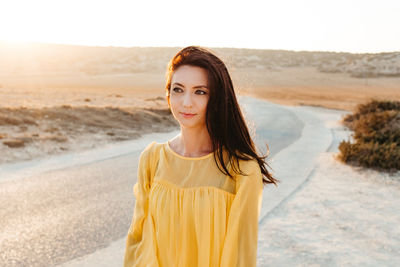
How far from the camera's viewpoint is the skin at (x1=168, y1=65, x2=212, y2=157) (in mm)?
2031

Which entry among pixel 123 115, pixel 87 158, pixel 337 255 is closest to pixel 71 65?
pixel 123 115

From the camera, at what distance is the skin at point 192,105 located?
2031mm

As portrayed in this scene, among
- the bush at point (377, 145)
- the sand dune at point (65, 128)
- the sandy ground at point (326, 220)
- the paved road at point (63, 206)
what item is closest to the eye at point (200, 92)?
the paved road at point (63, 206)

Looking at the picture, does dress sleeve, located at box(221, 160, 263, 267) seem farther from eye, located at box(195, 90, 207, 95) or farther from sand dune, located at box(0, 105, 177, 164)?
sand dune, located at box(0, 105, 177, 164)

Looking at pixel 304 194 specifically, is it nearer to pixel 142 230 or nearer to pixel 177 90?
pixel 142 230

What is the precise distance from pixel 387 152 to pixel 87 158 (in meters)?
7.41

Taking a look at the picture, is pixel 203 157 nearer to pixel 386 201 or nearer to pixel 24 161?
pixel 386 201

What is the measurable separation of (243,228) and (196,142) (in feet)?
1.96

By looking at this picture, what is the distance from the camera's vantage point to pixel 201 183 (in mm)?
2051

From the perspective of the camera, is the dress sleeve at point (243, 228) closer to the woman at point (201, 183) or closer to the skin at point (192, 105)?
the woman at point (201, 183)

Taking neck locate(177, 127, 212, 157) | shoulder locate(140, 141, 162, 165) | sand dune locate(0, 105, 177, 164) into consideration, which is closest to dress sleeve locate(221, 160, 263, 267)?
neck locate(177, 127, 212, 157)

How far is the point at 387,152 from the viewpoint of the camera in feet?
28.4

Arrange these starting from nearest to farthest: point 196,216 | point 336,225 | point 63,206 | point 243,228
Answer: point 243,228, point 196,216, point 336,225, point 63,206

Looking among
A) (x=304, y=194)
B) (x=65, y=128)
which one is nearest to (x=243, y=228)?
(x=304, y=194)
